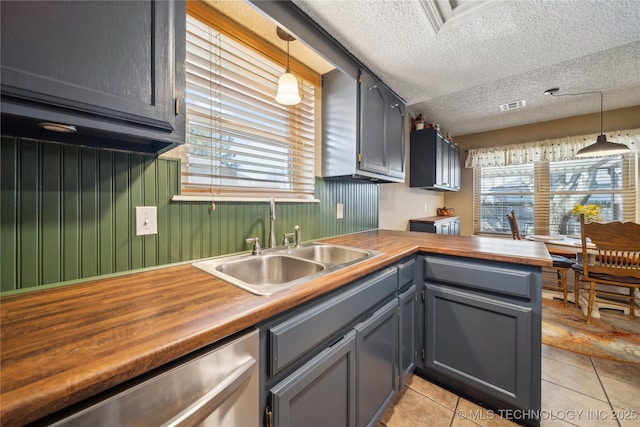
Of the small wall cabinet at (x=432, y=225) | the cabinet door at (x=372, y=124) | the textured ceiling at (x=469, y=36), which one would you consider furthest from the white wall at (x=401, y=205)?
the textured ceiling at (x=469, y=36)

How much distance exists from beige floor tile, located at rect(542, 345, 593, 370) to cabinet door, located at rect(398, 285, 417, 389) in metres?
1.30

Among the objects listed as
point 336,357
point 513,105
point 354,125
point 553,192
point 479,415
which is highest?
point 513,105

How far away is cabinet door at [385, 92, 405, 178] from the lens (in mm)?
2109

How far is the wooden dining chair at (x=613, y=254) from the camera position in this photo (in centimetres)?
222

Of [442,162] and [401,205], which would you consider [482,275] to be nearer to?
[401,205]

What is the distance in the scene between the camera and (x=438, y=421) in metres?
1.37

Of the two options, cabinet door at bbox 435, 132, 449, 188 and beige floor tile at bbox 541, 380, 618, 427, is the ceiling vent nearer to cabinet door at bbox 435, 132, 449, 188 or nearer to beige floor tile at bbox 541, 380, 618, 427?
cabinet door at bbox 435, 132, 449, 188

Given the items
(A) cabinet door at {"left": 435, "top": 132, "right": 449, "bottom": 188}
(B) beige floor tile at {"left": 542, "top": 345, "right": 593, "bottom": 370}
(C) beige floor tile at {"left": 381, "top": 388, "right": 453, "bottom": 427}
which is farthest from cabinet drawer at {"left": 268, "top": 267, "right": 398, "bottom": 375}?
(A) cabinet door at {"left": 435, "top": 132, "right": 449, "bottom": 188}

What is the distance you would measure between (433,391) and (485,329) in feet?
1.86

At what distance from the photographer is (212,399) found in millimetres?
539

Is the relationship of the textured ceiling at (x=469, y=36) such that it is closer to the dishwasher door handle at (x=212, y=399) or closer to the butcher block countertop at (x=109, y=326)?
the butcher block countertop at (x=109, y=326)

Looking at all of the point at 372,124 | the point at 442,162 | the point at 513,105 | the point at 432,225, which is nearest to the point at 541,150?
the point at 513,105

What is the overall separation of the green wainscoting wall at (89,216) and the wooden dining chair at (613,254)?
3.26 metres

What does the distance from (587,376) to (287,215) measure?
2384mm
